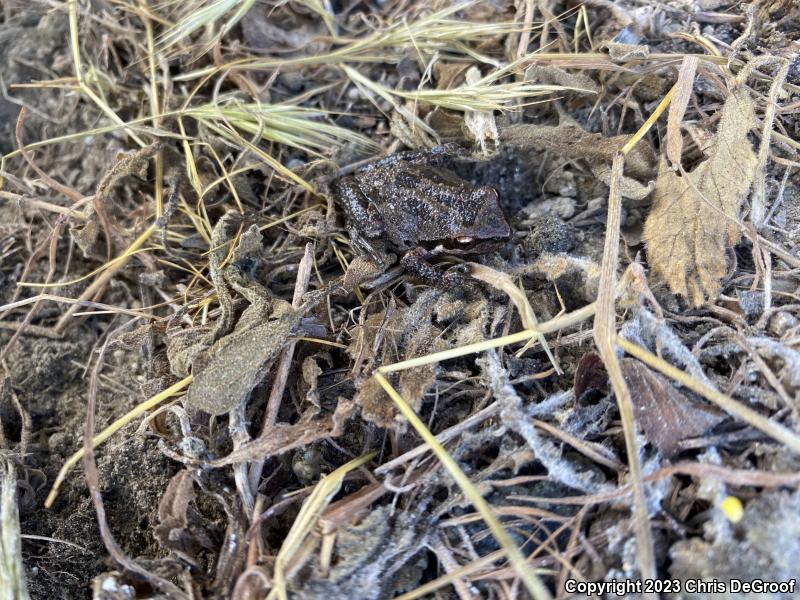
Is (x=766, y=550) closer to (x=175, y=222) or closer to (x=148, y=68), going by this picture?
(x=175, y=222)

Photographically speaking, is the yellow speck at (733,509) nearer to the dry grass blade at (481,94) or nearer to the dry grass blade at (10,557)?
the dry grass blade at (481,94)

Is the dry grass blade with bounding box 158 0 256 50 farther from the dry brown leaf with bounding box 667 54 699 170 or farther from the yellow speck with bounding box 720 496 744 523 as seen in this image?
the yellow speck with bounding box 720 496 744 523

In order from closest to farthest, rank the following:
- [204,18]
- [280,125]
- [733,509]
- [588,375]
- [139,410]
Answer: [733,509], [588,375], [139,410], [280,125], [204,18]

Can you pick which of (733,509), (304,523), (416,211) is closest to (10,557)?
(304,523)

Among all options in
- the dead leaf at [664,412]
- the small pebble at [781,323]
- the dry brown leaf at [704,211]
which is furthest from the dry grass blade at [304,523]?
the small pebble at [781,323]

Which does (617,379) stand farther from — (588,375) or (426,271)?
(426,271)

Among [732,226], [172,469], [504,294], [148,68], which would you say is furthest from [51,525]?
[732,226]

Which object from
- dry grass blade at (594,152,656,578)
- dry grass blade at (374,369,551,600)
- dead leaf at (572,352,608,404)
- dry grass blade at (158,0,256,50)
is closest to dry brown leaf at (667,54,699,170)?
dry grass blade at (594,152,656,578)
